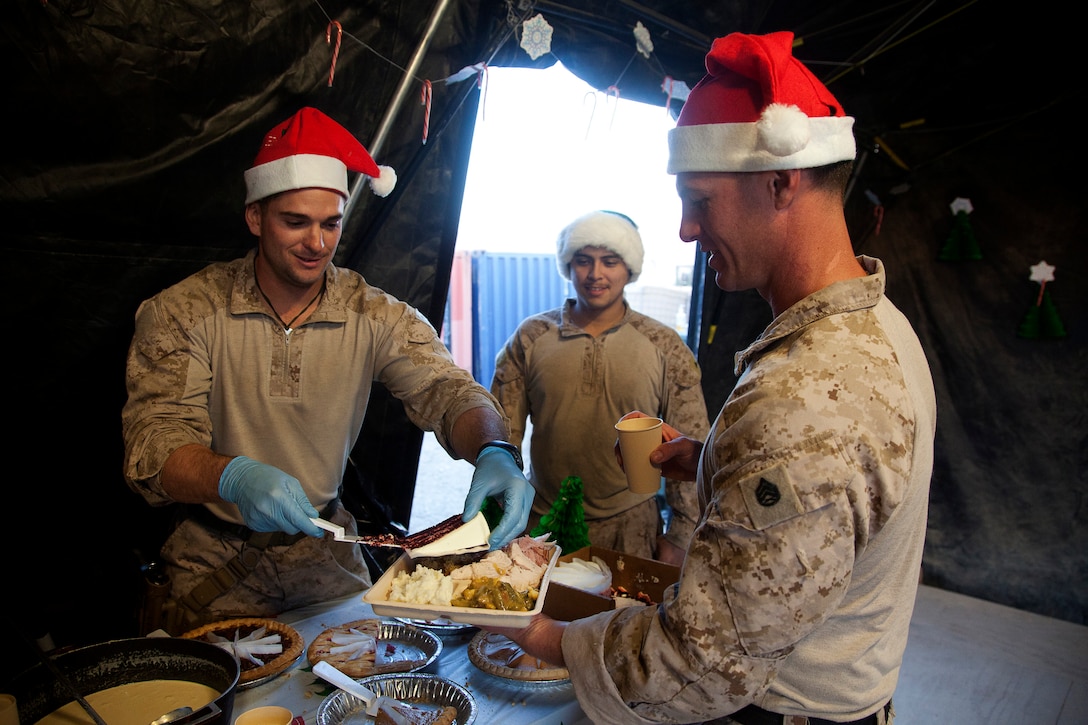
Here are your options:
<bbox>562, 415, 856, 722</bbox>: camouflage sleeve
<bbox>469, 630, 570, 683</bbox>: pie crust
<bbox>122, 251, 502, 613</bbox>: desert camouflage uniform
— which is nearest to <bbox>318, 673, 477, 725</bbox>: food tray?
<bbox>469, 630, 570, 683</bbox>: pie crust

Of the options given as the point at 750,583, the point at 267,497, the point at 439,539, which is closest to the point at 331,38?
the point at 267,497

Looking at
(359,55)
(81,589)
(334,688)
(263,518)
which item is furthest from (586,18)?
(81,589)

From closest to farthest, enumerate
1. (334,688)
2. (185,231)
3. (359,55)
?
1. (334,688)
2. (185,231)
3. (359,55)

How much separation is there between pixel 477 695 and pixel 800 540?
104cm

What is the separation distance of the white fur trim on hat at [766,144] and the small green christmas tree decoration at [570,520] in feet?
4.33

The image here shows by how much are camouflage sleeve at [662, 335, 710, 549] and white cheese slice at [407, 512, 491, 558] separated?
1.72 meters

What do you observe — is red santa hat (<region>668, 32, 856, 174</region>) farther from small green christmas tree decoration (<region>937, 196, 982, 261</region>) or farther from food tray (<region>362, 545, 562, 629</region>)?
small green christmas tree decoration (<region>937, 196, 982, 261</region>)

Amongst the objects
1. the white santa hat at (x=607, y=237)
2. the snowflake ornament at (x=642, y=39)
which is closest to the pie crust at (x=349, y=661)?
the white santa hat at (x=607, y=237)

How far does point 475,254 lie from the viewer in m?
7.20

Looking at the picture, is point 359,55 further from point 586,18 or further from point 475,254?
point 475,254

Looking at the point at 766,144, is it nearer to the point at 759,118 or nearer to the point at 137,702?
the point at 759,118

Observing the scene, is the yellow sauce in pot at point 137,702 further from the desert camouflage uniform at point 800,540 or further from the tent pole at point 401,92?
the tent pole at point 401,92

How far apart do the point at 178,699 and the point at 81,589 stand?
146cm

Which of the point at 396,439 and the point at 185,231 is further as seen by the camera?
the point at 396,439
